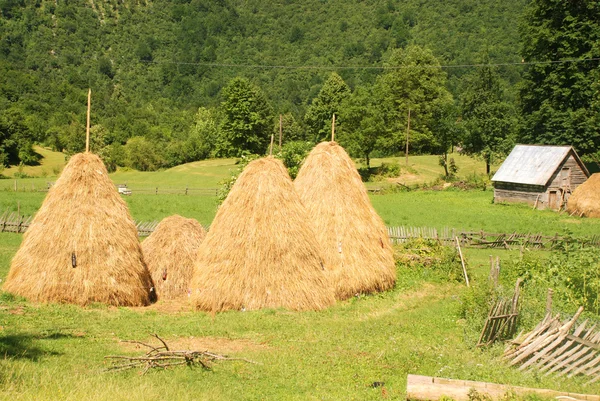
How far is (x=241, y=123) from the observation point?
68.6 meters

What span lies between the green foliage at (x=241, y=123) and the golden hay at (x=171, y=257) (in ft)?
158

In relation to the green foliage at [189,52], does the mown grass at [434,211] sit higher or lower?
lower

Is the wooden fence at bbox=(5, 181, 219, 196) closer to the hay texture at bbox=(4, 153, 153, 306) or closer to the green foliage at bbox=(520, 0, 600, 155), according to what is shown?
the green foliage at bbox=(520, 0, 600, 155)

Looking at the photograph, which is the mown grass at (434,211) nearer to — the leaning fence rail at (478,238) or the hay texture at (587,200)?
the hay texture at (587,200)

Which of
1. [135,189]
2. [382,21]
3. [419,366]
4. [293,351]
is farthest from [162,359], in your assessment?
[382,21]

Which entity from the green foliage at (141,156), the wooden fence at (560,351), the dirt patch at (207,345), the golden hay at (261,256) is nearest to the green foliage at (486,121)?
the green foliage at (141,156)

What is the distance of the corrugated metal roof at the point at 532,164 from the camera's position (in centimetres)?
3859

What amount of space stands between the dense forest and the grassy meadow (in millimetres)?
19347

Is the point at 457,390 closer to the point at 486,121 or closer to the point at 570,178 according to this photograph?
the point at 570,178

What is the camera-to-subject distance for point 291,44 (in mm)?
149000

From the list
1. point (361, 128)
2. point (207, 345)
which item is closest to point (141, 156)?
point (361, 128)

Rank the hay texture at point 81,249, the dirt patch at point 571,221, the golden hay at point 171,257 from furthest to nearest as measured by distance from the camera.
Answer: the dirt patch at point 571,221, the golden hay at point 171,257, the hay texture at point 81,249

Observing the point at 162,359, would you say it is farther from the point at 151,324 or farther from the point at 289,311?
the point at 289,311

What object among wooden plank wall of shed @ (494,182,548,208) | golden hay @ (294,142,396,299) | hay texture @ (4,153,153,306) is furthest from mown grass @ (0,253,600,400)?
wooden plank wall of shed @ (494,182,548,208)
